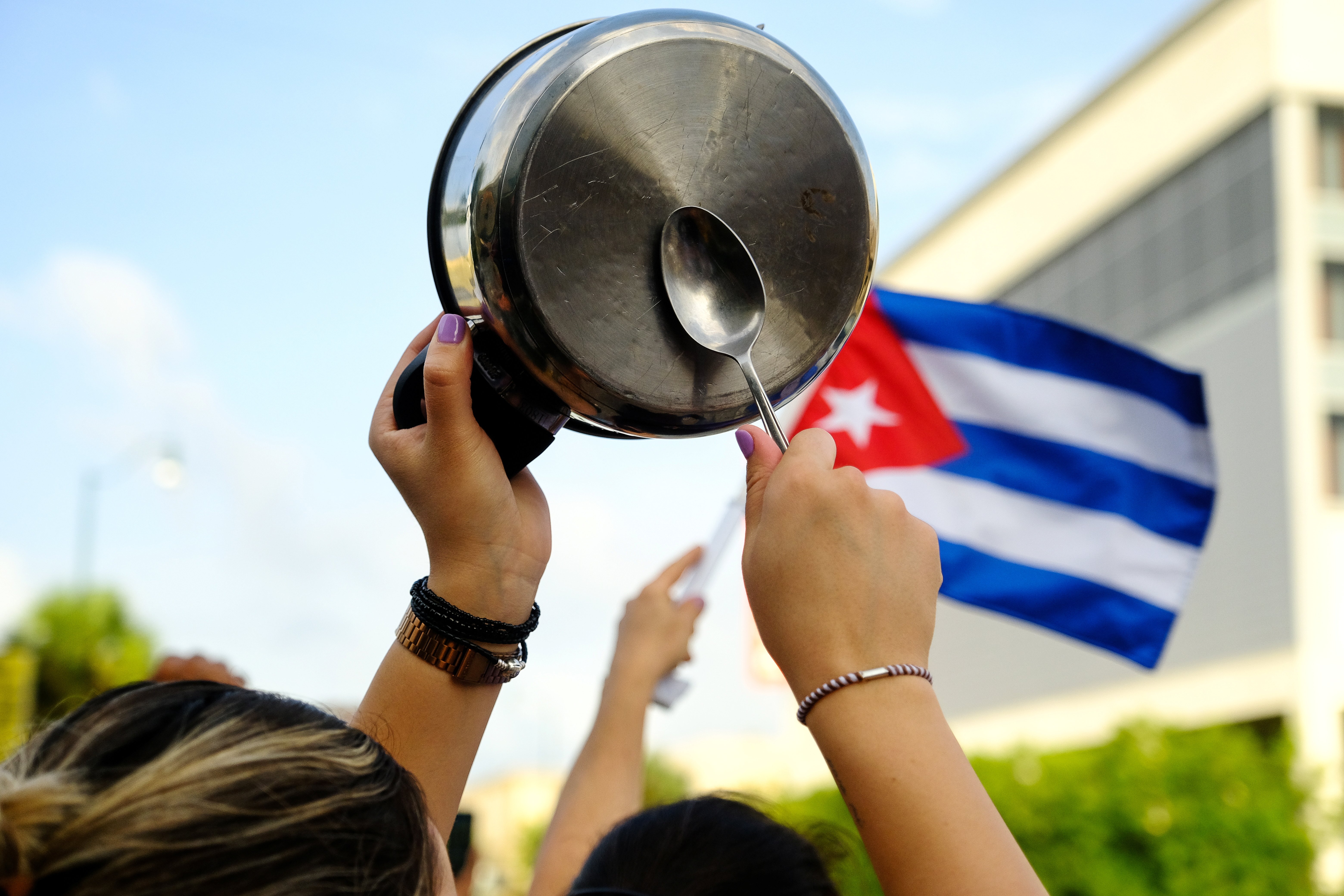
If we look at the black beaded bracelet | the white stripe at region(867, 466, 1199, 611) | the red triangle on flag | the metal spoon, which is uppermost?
the red triangle on flag

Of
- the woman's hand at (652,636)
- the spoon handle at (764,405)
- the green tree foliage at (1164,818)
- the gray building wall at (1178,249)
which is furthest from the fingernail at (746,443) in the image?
the gray building wall at (1178,249)

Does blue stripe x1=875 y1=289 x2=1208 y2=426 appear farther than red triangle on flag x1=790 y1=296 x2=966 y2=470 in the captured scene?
No

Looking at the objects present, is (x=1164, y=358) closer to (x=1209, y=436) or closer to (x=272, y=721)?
(x=1209, y=436)

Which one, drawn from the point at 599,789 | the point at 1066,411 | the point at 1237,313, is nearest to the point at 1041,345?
the point at 1066,411

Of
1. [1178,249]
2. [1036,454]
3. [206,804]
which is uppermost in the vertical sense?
[1178,249]

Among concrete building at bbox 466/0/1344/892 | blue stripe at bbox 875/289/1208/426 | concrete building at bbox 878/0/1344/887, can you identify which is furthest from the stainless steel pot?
concrete building at bbox 878/0/1344/887

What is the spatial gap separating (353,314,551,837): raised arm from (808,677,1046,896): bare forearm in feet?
1.51

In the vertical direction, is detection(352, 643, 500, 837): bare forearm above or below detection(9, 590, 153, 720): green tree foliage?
below

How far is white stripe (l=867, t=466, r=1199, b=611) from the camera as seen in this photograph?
15.9 ft

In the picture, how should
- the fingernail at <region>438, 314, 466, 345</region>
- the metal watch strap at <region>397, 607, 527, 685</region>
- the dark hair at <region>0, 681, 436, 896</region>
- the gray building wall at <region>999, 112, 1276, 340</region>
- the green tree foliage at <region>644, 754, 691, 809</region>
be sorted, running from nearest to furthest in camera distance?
the dark hair at <region>0, 681, 436, 896</region>, the fingernail at <region>438, 314, 466, 345</region>, the metal watch strap at <region>397, 607, 527, 685</region>, the gray building wall at <region>999, 112, 1276, 340</region>, the green tree foliage at <region>644, 754, 691, 809</region>

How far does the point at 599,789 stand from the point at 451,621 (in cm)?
108

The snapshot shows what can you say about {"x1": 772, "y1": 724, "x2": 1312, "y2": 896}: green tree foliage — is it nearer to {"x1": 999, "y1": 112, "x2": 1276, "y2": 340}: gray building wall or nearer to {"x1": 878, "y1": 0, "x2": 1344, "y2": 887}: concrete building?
{"x1": 878, "y1": 0, "x2": 1344, "y2": 887}: concrete building

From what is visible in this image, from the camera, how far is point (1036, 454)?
5223 mm

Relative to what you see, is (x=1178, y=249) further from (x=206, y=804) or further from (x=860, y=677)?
(x=206, y=804)
